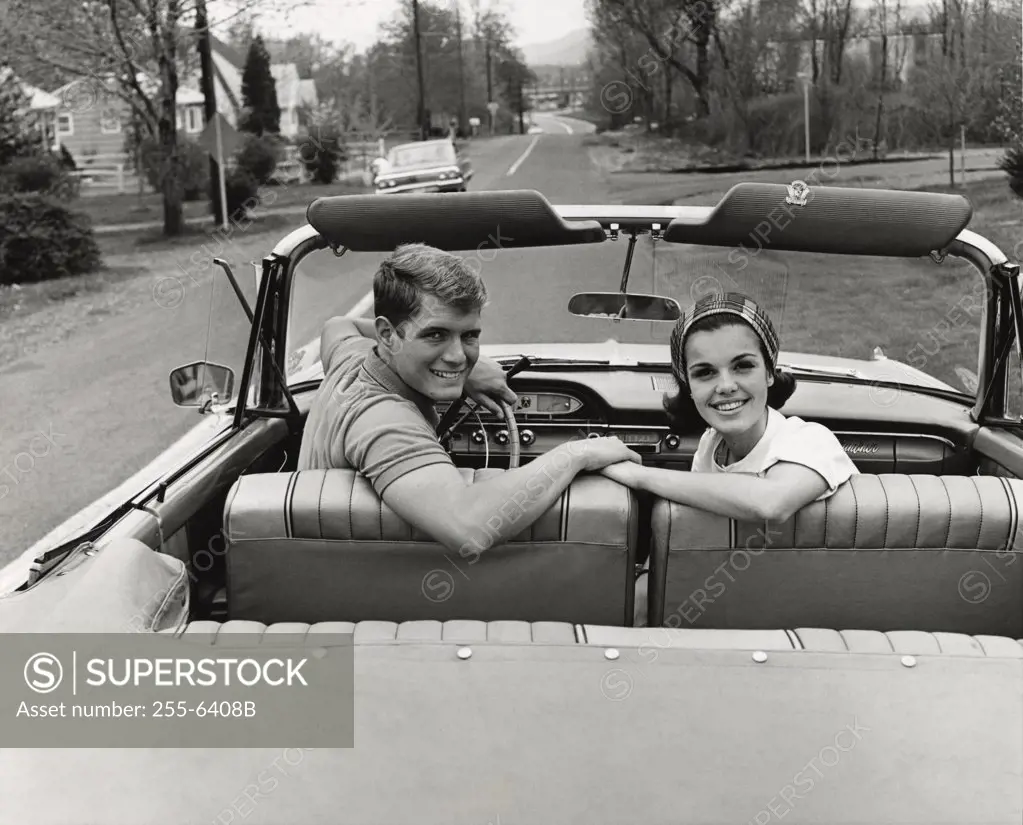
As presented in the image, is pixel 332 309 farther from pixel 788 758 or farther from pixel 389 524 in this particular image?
→ pixel 788 758

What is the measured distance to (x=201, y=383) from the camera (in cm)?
350

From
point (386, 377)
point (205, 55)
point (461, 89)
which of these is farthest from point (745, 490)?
point (461, 89)

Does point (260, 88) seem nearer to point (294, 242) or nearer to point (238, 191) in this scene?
point (238, 191)

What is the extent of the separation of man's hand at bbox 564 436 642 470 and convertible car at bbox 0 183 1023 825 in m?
0.05

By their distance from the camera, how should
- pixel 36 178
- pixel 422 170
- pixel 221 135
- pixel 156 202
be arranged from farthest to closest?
1. pixel 156 202
2. pixel 422 170
3. pixel 36 178
4. pixel 221 135

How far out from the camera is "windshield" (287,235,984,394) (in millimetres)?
3594

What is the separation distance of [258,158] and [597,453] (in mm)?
27163

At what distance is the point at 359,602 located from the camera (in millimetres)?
2348

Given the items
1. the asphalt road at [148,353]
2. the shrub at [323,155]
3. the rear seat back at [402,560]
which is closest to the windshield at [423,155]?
the shrub at [323,155]

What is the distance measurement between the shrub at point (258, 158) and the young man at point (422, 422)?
2557 cm

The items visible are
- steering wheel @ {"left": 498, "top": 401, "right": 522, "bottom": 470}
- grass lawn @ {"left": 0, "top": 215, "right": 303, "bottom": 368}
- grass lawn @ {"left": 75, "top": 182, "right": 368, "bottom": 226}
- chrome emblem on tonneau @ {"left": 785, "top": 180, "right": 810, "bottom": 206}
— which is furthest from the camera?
grass lawn @ {"left": 75, "top": 182, "right": 368, "bottom": 226}

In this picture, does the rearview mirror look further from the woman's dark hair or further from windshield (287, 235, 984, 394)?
the woman's dark hair

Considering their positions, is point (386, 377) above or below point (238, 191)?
below

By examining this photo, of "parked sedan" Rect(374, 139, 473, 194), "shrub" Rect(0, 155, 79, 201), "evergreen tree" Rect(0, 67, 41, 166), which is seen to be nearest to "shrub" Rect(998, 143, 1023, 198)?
"parked sedan" Rect(374, 139, 473, 194)
